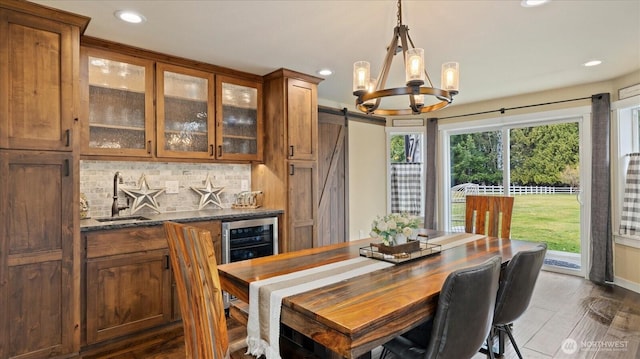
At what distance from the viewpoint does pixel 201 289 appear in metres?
1.22

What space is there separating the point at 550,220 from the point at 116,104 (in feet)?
17.3

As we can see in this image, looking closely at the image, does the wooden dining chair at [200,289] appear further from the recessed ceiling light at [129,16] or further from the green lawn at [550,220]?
the green lawn at [550,220]

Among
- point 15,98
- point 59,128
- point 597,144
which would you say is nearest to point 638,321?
point 597,144

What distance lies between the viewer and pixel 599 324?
2.89 meters

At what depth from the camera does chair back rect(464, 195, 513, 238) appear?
301 cm

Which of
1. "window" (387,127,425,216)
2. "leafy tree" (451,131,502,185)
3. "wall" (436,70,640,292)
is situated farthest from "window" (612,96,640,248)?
"window" (387,127,425,216)

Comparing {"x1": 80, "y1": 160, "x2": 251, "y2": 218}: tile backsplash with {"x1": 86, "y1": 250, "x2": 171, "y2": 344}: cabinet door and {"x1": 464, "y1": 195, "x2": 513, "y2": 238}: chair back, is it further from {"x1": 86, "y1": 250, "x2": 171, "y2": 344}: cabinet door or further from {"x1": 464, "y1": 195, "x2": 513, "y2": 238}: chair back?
{"x1": 464, "y1": 195, "x2": 513, "y2": 238}: chair back

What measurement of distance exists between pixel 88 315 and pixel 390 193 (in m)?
4.33

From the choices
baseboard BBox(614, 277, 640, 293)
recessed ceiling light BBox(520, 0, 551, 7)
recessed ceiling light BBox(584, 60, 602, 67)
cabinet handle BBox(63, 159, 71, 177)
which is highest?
recessed ceiling light BBox(584, 60, 602, 67)

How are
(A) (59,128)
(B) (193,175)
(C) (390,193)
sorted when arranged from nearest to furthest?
(A) (59,128), (B) (193,175), (C) (390,193)

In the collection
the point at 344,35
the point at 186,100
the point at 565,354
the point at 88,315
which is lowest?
the point at 565,354

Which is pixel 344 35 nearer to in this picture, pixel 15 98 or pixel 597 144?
pixel 15 98

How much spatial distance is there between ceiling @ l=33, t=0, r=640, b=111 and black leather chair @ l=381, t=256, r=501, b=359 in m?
1.70

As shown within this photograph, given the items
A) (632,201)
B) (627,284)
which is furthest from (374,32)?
(627,284)
